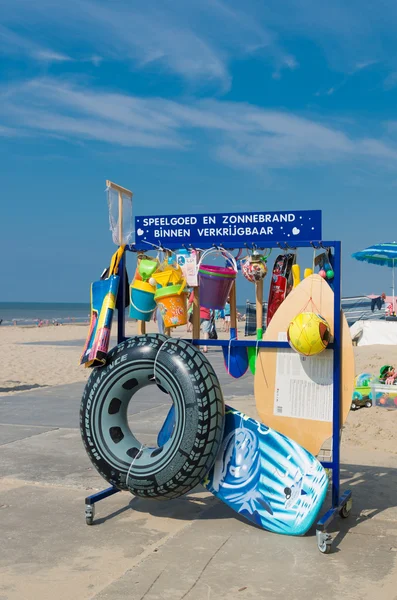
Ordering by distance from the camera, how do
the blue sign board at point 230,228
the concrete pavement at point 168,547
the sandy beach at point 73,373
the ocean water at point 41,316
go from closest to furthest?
the concrete pavement at point 168,547
the blue sign board at point 230,228
the sandy beach at point 73,373
the ocean water at point 41,316

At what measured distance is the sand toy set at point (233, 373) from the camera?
434 centimetres

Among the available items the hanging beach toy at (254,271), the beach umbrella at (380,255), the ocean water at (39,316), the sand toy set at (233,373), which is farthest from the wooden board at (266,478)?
the ocean water at (39,316)

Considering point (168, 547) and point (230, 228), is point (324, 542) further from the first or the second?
point (230, 228)

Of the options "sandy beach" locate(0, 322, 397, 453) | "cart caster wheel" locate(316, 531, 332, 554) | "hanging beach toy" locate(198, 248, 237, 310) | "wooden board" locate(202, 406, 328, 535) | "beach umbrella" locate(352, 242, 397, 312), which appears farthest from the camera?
"beach umbrella" locate(352, 242, 397, 312)

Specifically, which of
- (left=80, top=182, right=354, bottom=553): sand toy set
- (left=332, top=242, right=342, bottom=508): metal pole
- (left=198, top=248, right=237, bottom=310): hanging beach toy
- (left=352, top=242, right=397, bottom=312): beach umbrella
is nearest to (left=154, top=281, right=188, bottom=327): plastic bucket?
(left=80, top=182, right=354, bottom=553): sand toy set

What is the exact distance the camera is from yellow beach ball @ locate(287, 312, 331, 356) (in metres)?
4.27

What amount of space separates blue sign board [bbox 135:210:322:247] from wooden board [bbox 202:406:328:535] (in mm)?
1274

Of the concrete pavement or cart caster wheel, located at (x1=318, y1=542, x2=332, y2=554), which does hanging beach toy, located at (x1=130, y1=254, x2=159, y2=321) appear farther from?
cart caster wheel, located at (x1=318, y1=542, x2=332, y2=554)

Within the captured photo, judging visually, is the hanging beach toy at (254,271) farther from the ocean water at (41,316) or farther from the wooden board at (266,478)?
the ocean water at (41,316)

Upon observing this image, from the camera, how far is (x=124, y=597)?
3.29m

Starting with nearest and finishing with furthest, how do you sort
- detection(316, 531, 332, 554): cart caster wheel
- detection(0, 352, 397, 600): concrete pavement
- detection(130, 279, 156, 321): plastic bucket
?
detection(0, 352, 397, 600): concrete pavement → detection(316, 531, 332, 554): cart caster wheel → detection(130, 279, 156, 321): plastic bucket

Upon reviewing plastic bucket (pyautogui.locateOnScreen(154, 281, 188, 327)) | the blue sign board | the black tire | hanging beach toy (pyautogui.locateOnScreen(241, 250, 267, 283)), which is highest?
the blue sign board

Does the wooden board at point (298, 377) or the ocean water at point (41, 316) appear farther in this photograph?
the ocean water at point (41, 316)

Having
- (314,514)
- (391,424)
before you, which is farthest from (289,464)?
(391,424)
